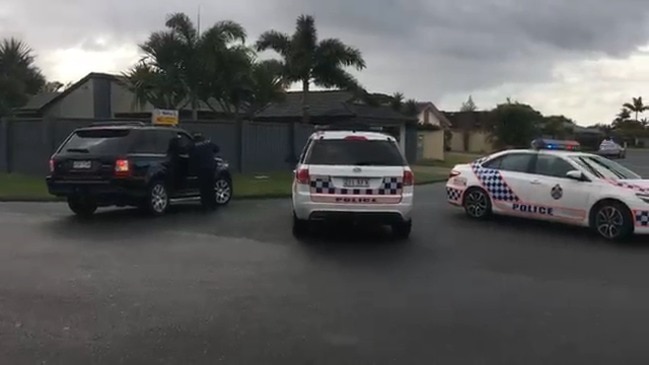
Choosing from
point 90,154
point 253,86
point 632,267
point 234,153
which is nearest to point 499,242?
point 632,267

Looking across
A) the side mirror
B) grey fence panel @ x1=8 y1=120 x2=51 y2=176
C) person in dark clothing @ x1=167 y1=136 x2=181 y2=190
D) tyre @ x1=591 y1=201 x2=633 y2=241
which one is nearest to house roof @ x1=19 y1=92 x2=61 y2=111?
grey fence panel @ x1=8 y1=120 x2=51 y2=176

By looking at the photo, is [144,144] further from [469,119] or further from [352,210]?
[469,119]

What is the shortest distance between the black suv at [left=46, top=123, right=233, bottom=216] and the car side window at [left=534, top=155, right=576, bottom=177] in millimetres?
6875

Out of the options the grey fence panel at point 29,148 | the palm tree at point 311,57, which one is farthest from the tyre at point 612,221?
the palm tree at point 311,57

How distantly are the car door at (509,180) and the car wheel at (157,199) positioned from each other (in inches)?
235

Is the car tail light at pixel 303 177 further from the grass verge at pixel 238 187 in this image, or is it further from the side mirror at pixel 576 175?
the grass verge at pixel 238 187

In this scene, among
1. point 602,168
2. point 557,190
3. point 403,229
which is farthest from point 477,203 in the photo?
point 403,229

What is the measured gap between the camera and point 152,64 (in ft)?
97.2

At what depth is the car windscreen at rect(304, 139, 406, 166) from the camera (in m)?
10.8

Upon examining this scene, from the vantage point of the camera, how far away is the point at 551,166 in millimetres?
12867

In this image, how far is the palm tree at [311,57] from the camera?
33.9 m

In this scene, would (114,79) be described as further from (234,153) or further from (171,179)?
(171,179)

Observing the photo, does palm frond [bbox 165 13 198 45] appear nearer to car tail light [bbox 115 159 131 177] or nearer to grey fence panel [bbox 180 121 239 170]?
grey fence panel [bbox 180 121 239 170]

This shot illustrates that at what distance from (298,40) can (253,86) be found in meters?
4.68
